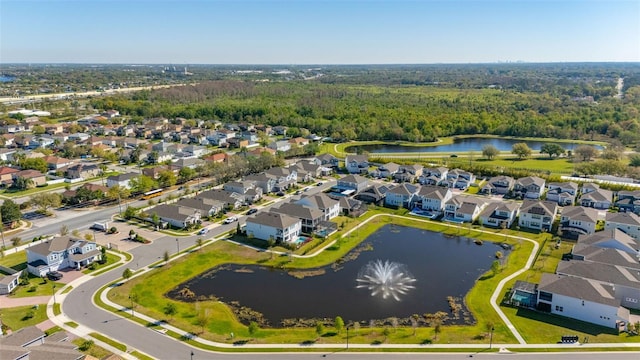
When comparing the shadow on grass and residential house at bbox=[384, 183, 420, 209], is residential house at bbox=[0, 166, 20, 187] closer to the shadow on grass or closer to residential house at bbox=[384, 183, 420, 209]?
residential house at bbox=[384, 183, 420, 209]

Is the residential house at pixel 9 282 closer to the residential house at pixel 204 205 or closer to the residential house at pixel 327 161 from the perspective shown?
the residential house at pixel 204 205

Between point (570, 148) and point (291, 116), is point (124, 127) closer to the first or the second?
point (291, 116)

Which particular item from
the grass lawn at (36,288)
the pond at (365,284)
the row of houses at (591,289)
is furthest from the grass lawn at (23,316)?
the row of houses at (591,289)

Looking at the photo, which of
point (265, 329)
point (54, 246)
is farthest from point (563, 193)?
point (54, 246)

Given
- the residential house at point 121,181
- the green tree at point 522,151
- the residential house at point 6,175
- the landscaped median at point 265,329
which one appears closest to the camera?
the landscaped median at point 265,329

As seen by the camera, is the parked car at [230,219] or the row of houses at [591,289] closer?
the row of houses at [591,289]

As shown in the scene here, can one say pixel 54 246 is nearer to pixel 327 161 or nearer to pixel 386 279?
pixel 386 279
